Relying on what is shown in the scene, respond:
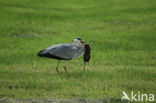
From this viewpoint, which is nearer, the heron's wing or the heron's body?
the heron's body

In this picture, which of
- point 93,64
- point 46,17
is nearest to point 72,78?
point 93,64

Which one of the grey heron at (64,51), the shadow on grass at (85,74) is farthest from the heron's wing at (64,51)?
the shadow on grass at (85,74)

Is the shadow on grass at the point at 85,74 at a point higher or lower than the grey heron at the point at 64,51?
lower

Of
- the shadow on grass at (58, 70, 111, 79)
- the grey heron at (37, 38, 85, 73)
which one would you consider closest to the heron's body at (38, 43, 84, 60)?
the grey heron at (37, 38, 85, 73)

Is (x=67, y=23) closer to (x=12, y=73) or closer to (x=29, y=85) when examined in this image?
(x=12, y=73)

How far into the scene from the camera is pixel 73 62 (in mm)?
14031

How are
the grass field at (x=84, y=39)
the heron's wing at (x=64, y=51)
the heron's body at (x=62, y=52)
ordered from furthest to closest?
the heron's wing at (x=64, y=51) < the heron's body at (x=62, y=52) < the grass field at (x=84, y=39)

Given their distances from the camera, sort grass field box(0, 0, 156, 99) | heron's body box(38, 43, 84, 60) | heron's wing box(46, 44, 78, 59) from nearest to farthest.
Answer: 1. grass field box(0, 0, 156, 99)
2. heron's body box(38, 43, 84, 60)
3. heron's wing box(46, 44, 78, 59)

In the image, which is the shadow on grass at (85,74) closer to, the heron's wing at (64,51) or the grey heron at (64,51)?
the grey heron at (64,51)

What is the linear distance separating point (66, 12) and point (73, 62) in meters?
14.4

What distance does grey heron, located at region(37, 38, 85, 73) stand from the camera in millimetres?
11336

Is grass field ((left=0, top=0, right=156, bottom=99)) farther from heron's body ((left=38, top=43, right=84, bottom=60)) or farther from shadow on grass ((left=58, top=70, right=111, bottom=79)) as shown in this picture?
heron's body ((left=38, top=43, right=84, bottom=60))

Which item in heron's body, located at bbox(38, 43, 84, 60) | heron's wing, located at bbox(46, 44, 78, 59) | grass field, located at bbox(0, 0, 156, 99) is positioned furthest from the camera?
heron's wing, located at bbox(46, 44, 78, 59)

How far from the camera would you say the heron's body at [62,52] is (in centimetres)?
1132
